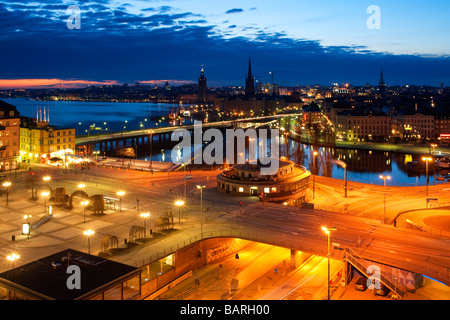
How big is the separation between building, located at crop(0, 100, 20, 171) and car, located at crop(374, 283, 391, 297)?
31.6m

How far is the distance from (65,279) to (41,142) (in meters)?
31.5

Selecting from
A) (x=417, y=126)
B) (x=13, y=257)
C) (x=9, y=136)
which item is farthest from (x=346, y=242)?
(x=417, y=126)

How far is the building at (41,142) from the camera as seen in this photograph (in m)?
39.1

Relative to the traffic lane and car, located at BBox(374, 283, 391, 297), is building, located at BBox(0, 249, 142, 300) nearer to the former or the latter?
the traffic lane

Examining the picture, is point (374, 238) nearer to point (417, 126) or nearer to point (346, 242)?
point (346, 242)

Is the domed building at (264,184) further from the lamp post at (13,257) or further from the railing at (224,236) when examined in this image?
the lamp post at (13,257)

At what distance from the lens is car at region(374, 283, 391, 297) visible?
43.4 feet

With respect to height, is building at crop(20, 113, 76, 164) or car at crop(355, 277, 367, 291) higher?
building at crop(20, 113, 76, 164)

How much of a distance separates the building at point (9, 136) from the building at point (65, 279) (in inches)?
1047

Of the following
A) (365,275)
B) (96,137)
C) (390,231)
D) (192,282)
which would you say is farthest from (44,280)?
(96,137)

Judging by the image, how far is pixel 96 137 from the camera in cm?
6322

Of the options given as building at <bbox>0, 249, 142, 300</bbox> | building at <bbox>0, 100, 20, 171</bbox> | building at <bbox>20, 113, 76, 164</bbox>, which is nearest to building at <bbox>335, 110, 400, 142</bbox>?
building at <bbox>20, 113, 76, 164</bbox>

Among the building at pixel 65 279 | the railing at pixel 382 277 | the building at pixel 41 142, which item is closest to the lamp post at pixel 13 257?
the building at pixel 65 279
